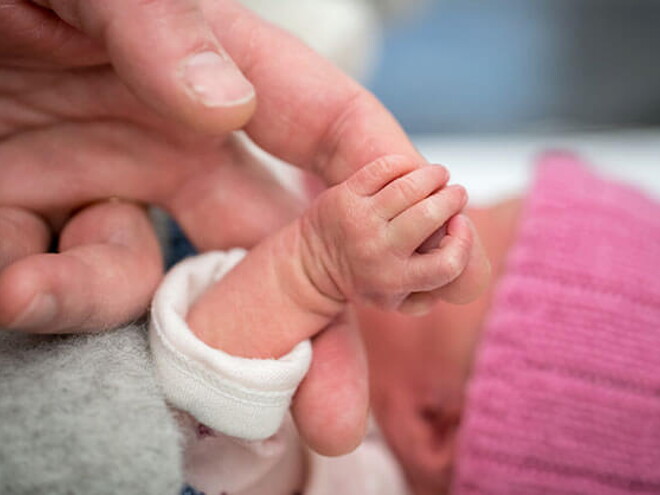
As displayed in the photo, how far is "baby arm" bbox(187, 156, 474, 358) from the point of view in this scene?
1.28 feet

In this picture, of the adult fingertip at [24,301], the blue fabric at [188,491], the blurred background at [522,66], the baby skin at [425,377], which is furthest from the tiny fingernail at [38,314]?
the blurred background at [522,66]

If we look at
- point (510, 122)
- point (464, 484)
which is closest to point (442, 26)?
point (510, 122)

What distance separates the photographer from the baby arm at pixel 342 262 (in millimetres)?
389

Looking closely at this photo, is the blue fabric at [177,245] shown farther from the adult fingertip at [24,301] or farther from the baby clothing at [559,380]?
the adult fingertip at [24,301]

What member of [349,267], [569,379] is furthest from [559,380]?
[349,267]

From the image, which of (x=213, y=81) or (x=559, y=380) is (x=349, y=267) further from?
(x=559, y=380)

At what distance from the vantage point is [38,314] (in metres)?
0.35

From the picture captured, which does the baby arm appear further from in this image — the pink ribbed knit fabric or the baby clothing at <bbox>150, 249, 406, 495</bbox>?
the pink ribbed knit fabric

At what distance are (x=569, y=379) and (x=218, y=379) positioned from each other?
0.34 meters

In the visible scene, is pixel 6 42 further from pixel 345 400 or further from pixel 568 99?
pixel 568 99

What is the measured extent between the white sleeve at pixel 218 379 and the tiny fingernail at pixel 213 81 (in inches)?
5.0

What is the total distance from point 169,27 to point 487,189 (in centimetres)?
85

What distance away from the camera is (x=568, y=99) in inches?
55.6

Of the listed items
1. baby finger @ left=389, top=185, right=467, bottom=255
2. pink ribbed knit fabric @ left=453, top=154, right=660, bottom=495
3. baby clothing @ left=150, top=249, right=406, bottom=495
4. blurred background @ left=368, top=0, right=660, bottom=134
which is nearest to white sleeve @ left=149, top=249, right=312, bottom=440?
baby clothing @ left=150, top=249, right=406, bottom=495
